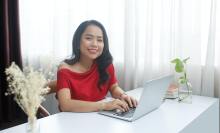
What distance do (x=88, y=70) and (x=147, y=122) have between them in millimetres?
672

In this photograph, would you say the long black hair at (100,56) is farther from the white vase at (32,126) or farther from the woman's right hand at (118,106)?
the white vase at (32,126)

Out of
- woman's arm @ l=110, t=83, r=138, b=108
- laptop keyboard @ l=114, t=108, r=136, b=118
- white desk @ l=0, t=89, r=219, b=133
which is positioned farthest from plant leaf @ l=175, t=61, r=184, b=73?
laptop keyboard @ l=114, t=108, r=136, b=118

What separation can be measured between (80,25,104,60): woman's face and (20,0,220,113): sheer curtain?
234mm

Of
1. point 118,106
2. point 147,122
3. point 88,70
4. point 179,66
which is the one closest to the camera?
point 147,122

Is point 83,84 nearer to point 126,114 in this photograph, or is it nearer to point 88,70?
point 88,70

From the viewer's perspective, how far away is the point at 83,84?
1.92 metres

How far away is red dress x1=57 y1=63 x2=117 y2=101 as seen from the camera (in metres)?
1.82

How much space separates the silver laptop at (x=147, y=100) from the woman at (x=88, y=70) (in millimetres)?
136

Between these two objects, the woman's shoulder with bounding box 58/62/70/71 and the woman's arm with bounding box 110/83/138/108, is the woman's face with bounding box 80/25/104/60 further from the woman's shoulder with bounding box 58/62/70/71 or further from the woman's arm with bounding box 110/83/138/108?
the woman's arm with bounding box 110/83/138/108

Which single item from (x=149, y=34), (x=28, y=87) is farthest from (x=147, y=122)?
(x=149, y=34)

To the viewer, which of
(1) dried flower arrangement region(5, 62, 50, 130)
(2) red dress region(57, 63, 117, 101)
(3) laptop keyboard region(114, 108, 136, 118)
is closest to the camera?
(1) dried flower arrangement region(5, 62, 50, 130)

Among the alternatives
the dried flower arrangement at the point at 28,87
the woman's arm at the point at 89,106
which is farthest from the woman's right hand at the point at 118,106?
the dried flower arrangement at the point at 28,87

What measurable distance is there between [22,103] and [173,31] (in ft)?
4.49

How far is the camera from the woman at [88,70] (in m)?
1.83
